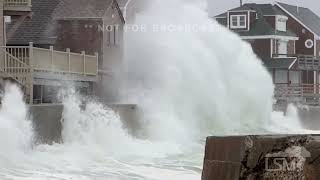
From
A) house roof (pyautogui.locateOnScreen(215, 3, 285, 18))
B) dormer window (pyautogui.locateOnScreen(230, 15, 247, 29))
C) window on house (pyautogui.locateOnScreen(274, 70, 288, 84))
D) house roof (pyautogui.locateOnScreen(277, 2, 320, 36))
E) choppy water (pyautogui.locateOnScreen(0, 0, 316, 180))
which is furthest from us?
house roof (pyautogui.locateOnScreen(277, 2, 320, 36))

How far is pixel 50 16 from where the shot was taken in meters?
34.2

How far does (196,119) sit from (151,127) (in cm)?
461

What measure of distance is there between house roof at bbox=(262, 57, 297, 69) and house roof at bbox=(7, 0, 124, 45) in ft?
96.0

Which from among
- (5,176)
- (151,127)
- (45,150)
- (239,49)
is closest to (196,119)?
(151,127)

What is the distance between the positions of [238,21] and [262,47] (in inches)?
138

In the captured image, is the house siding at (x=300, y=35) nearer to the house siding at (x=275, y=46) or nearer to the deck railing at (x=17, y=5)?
the house siding at (x=275, y=46)

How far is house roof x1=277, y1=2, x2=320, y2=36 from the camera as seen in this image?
227ft

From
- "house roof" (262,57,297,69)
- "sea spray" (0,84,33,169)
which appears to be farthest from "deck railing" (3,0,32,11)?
"house roof" (262,57,297,69)

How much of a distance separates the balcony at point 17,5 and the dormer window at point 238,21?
3993 cm

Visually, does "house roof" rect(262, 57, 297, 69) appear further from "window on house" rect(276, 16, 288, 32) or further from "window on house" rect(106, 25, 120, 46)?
"window on house" rect(106, 25, 120, 46)

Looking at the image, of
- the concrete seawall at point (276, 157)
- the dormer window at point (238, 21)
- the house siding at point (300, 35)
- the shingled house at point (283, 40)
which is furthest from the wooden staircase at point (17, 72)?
the house siding at point (300, 35)

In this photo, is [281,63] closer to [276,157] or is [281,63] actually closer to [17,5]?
[17,5]

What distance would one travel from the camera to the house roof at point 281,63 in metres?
60.8

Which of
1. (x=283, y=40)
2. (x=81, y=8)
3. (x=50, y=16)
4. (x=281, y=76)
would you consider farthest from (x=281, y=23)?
(x=50, y=16)
